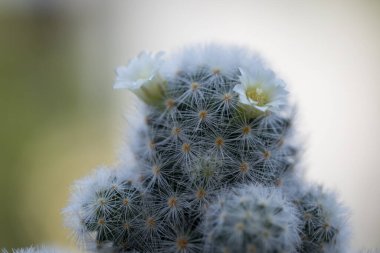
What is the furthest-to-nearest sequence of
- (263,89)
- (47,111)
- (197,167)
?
(47,111) < (263,89) < (197,167)

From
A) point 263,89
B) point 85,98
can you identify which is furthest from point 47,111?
point 263,89

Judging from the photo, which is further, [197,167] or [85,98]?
[85,98]

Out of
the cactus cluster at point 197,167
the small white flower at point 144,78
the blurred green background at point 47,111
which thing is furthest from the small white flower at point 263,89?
the blurred green background at point 47,111

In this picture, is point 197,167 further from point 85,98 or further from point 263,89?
point 85,98

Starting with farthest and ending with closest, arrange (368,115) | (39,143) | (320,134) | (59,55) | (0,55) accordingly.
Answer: (59,55), (0,55), (39,143), (368,115), (320,134)

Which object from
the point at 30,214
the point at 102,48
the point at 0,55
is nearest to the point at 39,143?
the point at 30,214

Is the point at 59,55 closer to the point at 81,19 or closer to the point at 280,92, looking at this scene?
the point at 81,19
